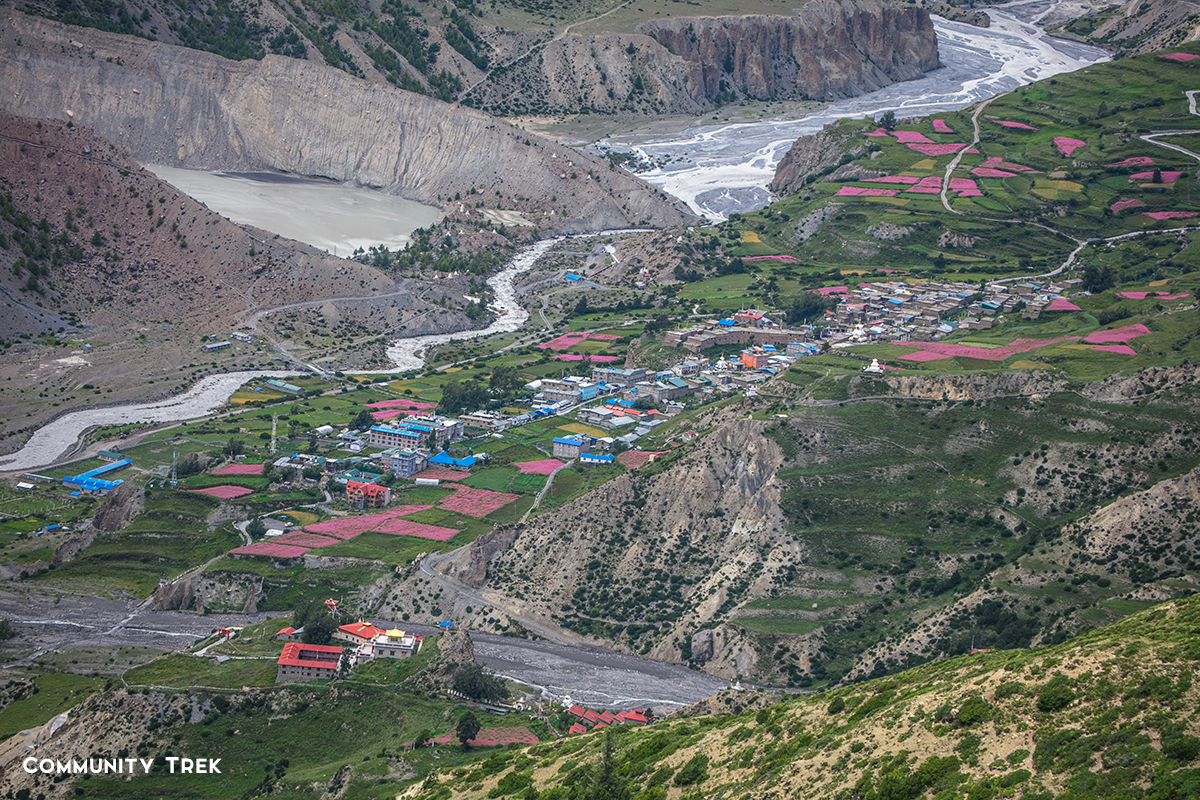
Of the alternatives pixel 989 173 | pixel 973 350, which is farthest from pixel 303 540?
pixel 989 173

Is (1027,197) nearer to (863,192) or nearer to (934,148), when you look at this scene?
(863,192)

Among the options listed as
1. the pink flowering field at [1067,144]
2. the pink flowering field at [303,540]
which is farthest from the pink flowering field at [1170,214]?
the pink flowering field at [303,540]

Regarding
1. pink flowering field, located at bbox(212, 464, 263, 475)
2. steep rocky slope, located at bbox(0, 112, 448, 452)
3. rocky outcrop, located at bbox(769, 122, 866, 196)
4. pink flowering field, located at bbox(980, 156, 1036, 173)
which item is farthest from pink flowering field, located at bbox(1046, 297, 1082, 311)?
pink flowering field, located at bbox(212, 464, 263, 475)

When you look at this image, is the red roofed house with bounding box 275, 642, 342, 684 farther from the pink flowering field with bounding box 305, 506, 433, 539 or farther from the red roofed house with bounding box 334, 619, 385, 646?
the pink flowering field with bounding box 305, 506, 433, 539

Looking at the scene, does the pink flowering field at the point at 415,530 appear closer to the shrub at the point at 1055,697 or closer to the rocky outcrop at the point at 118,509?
the rocky outcrop at the point at 118,509

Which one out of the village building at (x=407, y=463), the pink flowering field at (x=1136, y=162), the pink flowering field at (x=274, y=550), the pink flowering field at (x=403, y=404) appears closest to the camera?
the pink flowering field at (x=274, y=550)

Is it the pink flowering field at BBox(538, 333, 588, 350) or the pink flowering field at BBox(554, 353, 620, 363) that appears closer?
the pink flowering field at BBox(554, 353, 620, 363)

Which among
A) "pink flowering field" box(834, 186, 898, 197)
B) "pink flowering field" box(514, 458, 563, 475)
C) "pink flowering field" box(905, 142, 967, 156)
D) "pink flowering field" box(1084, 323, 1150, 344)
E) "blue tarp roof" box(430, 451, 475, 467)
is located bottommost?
"blue tarp roof" box(430, 451, 475, 467)
